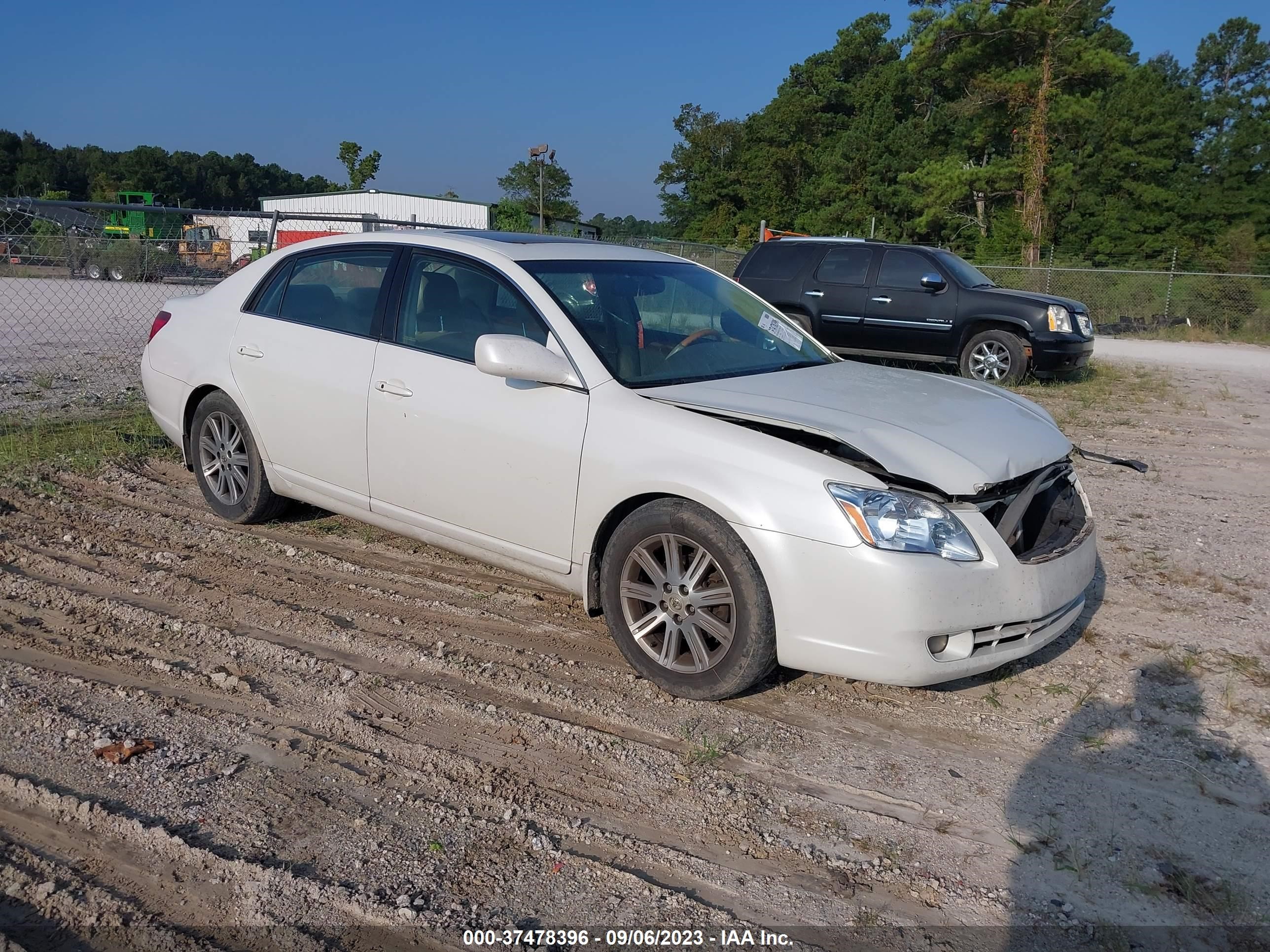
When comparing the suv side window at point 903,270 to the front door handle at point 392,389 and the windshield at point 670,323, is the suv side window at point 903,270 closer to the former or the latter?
the windshield at point 670,323

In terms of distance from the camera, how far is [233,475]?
18.5 ft

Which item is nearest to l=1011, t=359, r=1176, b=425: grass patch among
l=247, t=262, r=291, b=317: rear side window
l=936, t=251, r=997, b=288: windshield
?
l=936, t=251, r=997, b=288: windshield

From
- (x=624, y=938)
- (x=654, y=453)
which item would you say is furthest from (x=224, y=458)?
(x=624, y=938)

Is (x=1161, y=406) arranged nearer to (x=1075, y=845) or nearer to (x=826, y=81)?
(x=1075, y=845)

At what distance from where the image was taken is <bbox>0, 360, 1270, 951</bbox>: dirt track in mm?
2645

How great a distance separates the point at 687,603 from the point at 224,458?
321 cm

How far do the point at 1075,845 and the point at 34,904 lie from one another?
287 cm

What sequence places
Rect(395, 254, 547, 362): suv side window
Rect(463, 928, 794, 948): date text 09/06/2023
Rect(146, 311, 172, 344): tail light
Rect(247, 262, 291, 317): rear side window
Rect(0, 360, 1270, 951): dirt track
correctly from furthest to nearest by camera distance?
Rect(146, 311, 172, 344): tail light → Rect(247, 262, 291, 317): rear side window → Rect(395, 254, 547, 362): suv side window → Rect(0, 360, 1270, 951): dirt track → Rect(463, 928, 794, 948): date text 09/06/2023

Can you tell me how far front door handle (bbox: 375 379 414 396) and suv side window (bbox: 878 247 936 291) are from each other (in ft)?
31.7

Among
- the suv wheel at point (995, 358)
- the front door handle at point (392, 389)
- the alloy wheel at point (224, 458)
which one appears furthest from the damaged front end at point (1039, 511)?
the suv wheel at point (995, 358)

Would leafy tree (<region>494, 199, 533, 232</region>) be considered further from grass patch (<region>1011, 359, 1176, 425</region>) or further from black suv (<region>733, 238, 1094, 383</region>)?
grass patch (<region>1011, 359, 1176, 425</region>)

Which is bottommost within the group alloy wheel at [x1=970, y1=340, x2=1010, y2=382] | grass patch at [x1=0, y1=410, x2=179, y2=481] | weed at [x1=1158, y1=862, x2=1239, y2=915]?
weed at [x1=1158, y1=862, x2=1239, y2=915]

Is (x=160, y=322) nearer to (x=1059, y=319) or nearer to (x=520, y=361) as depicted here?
(x=520, y=361)

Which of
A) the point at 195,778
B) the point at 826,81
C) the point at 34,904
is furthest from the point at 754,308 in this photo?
the point at 826,81
